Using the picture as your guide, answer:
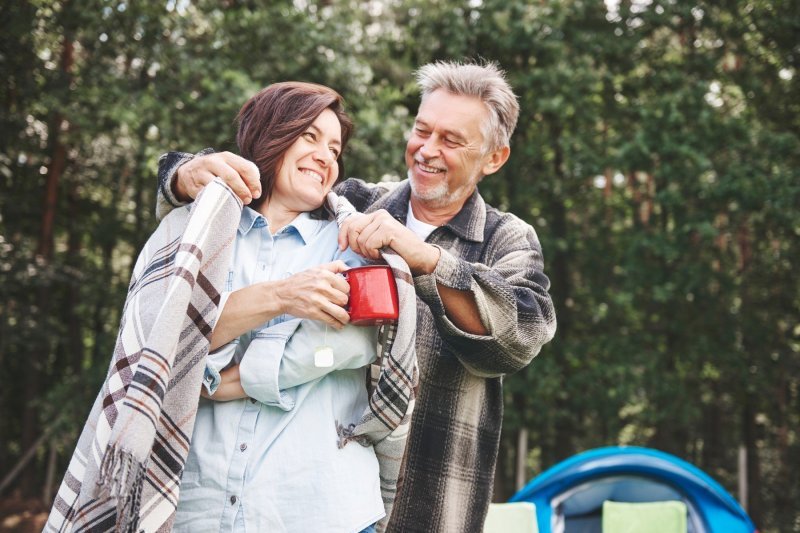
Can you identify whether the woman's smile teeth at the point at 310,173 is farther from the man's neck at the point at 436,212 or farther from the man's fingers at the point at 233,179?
the man's neck at the point at 436,212

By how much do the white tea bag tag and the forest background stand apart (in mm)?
4650

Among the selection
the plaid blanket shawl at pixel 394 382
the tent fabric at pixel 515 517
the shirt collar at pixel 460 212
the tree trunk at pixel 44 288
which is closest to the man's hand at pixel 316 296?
the plaid blanket shawl at pixel 394 382

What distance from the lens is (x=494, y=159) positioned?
7.32 ft

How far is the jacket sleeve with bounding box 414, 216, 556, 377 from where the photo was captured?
5.19 ft

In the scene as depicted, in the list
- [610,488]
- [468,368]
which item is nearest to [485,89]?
[468,368]

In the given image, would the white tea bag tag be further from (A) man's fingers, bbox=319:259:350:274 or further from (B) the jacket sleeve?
(B) the jacket sleeve

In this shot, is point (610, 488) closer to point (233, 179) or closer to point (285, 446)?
point (285, 446)

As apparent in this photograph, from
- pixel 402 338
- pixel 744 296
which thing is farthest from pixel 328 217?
pixel 744 296

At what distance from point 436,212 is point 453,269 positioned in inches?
23.7

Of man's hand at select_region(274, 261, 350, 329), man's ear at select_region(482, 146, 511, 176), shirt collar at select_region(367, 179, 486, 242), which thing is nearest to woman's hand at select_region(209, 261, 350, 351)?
man's hand at select_region(274, 261, 350, 329)

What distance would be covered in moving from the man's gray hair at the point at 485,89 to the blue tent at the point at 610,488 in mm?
1660

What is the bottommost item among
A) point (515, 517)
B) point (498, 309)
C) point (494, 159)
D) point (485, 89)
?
point (515, 517)

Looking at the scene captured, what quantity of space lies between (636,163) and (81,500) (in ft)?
21.4

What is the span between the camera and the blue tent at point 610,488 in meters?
3.16
